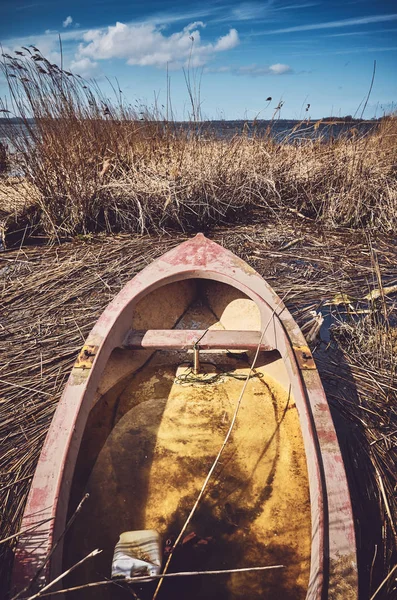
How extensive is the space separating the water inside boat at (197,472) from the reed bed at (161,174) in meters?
2.28

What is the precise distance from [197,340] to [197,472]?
2.39 ft

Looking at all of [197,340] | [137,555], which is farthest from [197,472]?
[197,340]

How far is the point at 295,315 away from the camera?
3.10 m

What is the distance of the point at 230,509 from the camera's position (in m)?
1.57

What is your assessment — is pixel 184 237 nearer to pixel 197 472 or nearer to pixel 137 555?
pixel 197 472

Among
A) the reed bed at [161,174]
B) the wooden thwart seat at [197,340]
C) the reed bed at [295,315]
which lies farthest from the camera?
the reed bed at [161,174]

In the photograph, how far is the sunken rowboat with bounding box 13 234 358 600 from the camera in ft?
4.14

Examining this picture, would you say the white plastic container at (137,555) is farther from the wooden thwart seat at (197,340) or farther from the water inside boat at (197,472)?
the wooden thwart seat at (197,340)

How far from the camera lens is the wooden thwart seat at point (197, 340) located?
84.7 inches

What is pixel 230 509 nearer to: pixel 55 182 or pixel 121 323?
pixel 121 323

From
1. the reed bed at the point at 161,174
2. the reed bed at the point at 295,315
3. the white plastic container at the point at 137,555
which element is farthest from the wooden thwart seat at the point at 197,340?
the reed bed at the point at 161,174

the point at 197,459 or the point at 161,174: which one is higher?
the point at 161,174

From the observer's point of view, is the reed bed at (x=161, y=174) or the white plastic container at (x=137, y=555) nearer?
the white plastic container at (x=137, y=555)

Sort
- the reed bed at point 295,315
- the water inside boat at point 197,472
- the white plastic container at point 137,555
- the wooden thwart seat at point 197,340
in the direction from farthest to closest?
the wooden thwart seat at point 197,340, the reed bed at point 295,315, the water inside boat at point 197,472, the white plastic container at point 137,555
